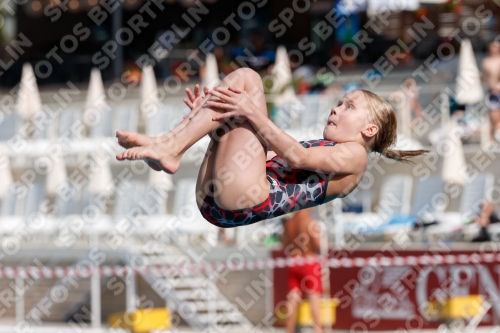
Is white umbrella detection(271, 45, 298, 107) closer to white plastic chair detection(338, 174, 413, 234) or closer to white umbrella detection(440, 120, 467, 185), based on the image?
white plastic chair detection(338, 174, 413, 234)

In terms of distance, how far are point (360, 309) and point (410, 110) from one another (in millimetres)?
2926

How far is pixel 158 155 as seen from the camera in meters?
4.42

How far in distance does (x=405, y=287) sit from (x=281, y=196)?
588cm

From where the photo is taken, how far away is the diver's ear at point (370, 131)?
4.75m

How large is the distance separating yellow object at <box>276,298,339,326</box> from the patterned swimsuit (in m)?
5.29

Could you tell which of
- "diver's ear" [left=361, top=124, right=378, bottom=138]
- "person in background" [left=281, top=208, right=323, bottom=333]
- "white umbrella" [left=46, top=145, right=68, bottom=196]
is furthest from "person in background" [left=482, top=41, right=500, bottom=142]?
"diver's ear" [left=361, top=124, right=378, bottom=138]

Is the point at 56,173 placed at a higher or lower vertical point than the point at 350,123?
lower

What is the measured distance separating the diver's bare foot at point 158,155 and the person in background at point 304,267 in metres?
5.42

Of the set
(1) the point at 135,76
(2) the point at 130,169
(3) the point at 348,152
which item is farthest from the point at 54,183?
(3) the point at 348,152

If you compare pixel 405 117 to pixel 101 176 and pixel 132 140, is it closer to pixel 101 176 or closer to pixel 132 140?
pixel 101 176

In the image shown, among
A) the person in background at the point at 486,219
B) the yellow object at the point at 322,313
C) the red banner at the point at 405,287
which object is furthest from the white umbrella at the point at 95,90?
the person in background at the point at 486,219

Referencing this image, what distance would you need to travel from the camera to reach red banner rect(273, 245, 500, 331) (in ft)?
32.8

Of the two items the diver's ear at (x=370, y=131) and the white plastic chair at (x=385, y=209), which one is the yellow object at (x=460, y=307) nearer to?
the white plastic chair at (x=385, y=209)

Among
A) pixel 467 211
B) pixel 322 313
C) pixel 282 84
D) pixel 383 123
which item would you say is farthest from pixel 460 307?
pixel 383 123
